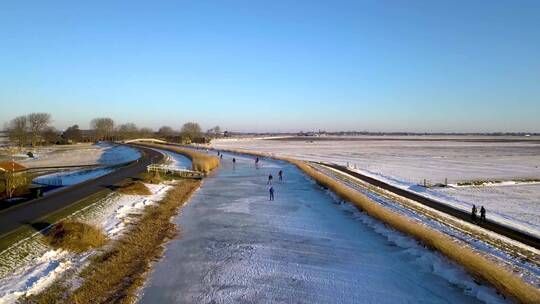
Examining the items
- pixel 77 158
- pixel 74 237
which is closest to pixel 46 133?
pixel 77 158

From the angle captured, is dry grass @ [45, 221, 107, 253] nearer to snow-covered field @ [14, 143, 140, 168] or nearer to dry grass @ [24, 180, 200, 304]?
dry grass @ [24, 180, 200, 304]

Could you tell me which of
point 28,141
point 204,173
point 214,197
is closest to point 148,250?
point 214,197

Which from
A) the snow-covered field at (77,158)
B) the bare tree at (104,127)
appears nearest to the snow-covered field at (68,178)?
the snow-covered field at (77,158)

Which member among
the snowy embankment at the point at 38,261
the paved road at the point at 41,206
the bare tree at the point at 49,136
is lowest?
the snowy embankment at the point at 38,261

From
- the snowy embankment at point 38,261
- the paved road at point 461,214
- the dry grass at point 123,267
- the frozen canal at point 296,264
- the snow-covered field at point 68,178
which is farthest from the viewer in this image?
the snow-covered field at point 68,178

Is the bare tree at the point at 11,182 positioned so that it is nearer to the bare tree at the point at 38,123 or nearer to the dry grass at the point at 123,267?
the dry grass at the point at 123,267

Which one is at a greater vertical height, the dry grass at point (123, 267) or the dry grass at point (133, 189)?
the dry grass at point (133, 189)

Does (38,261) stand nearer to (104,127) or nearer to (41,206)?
(41,206)
